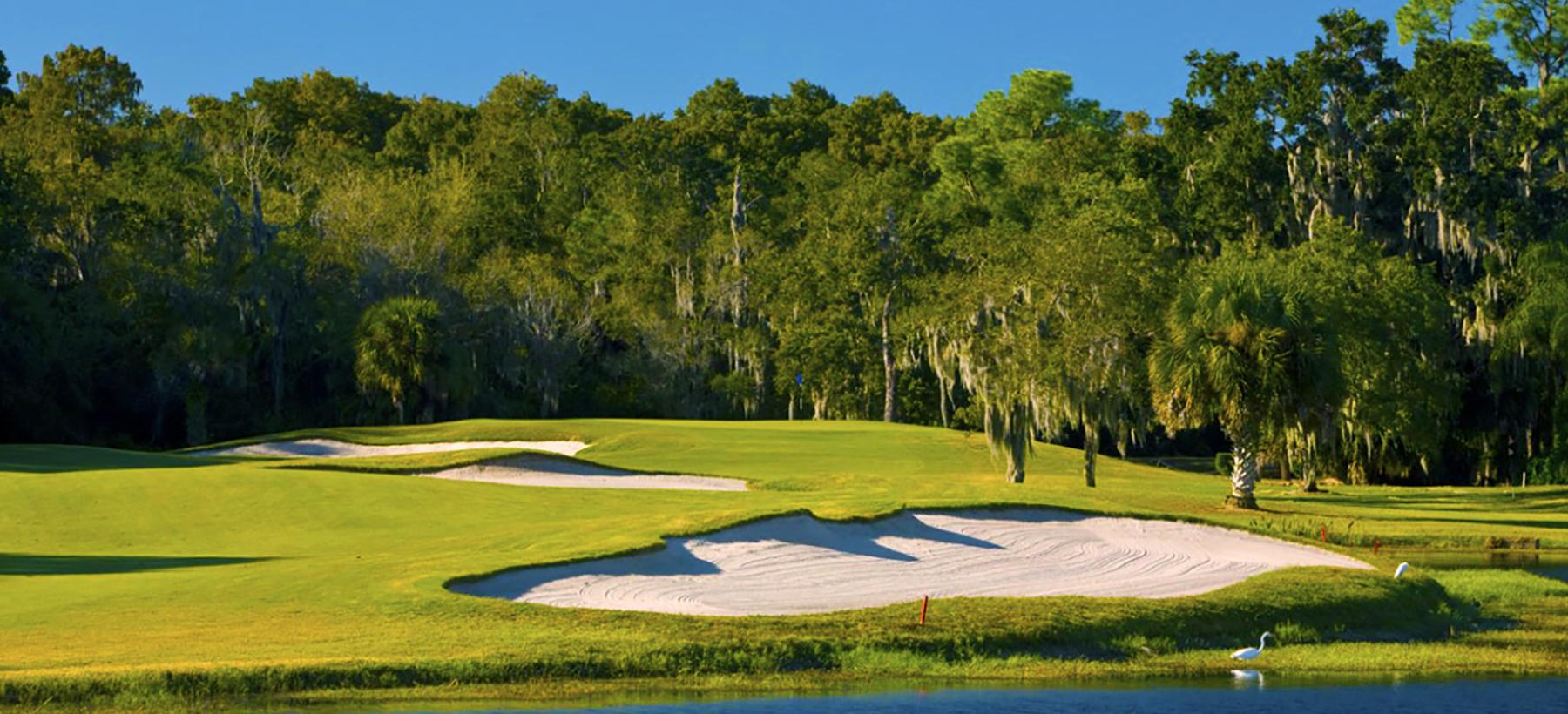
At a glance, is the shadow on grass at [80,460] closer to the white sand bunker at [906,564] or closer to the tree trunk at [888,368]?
the white sand bunker at [906,564]

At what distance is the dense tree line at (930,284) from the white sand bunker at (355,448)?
1204 centimetres

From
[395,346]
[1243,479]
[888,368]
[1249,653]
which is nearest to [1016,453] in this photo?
[1243,479]

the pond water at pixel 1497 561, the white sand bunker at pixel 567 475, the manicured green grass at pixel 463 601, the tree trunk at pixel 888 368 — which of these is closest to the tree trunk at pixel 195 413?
the manicured green grass at pixel 463 601

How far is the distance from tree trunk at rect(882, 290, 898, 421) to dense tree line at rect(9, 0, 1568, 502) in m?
0.23

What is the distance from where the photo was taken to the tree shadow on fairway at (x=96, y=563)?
93.6ft

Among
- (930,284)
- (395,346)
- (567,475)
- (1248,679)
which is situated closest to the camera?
(1248,679)

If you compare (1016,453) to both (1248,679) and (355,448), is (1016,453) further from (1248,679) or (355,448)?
(1248,679)

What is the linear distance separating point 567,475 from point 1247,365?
63.5 ft

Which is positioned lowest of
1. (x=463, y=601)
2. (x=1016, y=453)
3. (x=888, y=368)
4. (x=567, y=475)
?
(x=463, y=601)

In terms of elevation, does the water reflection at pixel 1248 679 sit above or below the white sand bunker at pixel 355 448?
below

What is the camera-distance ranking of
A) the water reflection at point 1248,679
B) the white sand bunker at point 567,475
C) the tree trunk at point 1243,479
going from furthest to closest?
the white sand bunker at point 567,475, the tree trunk at point 1243,479, the water reflection at point 1248,679

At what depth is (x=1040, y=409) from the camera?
167 feet

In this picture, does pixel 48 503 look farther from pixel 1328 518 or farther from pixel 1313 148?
pixel 1313 148

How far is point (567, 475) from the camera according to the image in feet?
162
